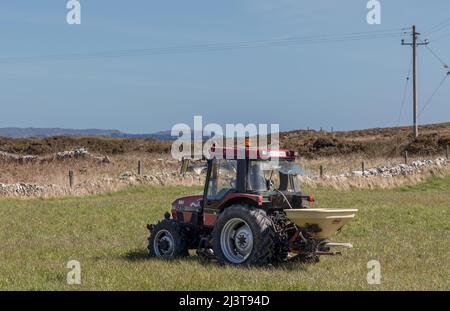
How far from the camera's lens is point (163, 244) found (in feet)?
39.8

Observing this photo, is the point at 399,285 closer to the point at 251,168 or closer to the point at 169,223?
the point at 251,168

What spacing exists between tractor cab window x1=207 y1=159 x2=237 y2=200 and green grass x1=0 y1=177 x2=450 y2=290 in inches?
47.1

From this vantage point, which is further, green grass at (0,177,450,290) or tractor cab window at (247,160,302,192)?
tractor cab window at (247,160,302,192)

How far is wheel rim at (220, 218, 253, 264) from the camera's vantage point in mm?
10773

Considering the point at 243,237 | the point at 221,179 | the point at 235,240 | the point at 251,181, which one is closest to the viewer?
the point at 243,237

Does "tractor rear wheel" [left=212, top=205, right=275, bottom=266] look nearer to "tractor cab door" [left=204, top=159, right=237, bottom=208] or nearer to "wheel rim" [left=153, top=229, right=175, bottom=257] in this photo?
"tractor cab door" [left=204, top=159, right=237, bottom=208]

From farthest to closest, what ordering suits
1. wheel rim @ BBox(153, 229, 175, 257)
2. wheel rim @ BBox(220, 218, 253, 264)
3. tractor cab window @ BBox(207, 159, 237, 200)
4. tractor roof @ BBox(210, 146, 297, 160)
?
wheel rim @ BBox(153, 229, 175, 257)
tractor cab window @ BBox(207, 159, 237, 200)
tractor roof @ BBox(210, 146, 297, 160)
wheel rim @ BBox(220, 218, 253, 264)

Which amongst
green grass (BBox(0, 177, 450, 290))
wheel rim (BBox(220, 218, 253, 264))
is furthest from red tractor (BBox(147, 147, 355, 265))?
green grass (BBox(0, 177, 450, 290))

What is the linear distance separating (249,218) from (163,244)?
2331 mm

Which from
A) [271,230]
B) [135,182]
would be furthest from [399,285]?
[135,182]

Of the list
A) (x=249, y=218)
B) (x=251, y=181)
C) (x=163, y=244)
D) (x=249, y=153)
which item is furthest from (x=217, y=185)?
(x=163, y=244)

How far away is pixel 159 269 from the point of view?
403 inches

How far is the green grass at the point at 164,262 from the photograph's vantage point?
9.23 meters

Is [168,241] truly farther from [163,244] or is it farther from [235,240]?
[235,240]
